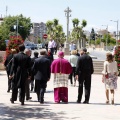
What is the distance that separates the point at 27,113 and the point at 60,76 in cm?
277

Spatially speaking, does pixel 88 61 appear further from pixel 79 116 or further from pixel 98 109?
pixel 79 116

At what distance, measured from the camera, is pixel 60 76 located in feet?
42.3

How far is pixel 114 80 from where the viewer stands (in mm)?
12789

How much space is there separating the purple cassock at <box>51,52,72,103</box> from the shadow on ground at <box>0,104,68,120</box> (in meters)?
1.14

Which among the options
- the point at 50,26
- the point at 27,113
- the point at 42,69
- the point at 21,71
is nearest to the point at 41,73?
the point at 42,69

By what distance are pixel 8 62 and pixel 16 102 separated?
2.73 metres

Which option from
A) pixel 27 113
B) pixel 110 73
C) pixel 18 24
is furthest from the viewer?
pixel 18 24

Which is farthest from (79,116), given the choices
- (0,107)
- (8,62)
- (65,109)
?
(8,62)

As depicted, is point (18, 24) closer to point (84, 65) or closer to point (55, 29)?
point (55, 29)

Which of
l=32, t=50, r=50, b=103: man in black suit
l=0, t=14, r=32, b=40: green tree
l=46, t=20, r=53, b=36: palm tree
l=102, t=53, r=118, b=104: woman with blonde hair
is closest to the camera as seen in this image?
l=32, t=50, r=50, b=103: man in black suit

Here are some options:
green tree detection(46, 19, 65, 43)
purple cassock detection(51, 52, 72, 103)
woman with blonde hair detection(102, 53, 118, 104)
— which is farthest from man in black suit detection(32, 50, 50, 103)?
green tree detection(46, 19, 65, 43)

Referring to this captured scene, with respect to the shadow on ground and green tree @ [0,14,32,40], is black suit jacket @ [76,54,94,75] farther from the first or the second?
green tree @ [0,14,32,40]

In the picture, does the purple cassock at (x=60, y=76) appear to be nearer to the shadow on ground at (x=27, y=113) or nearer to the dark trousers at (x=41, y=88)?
the dark trousers at (x=41, y=88)

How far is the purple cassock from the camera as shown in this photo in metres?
12.8
